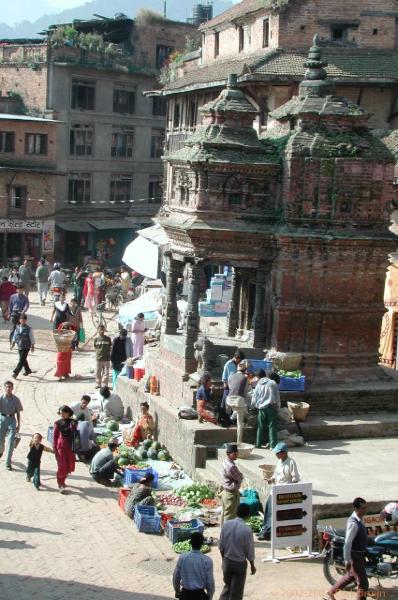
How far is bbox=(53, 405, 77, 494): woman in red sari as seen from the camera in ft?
57.4

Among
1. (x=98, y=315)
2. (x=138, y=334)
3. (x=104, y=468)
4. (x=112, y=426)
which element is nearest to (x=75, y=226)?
(x=98, y=315)

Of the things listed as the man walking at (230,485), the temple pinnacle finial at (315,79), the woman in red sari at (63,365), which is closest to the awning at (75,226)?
the woman in red sari at (63,365)

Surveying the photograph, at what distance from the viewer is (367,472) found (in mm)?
17422

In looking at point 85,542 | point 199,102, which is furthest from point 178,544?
point 199,102

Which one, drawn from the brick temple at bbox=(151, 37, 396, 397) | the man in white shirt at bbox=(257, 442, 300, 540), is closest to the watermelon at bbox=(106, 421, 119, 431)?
the brick temple at bbox=(151, 37, 396, 397)

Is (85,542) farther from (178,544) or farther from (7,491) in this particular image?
(7,491)

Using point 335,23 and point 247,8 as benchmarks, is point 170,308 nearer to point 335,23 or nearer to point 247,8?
point 335,23

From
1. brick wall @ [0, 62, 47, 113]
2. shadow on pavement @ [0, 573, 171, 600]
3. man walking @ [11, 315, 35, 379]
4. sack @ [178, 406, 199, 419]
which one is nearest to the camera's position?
shadow on pavement @ [0, 573, 171, 600]

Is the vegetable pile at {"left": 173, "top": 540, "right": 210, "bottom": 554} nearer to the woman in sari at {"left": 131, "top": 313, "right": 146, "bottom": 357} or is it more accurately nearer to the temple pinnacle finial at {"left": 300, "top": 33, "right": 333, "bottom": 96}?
the temple pinnacle finial at {"left": 300, "top": 33, "right": 333, "bottom": 96}

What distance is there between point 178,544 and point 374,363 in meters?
7.33

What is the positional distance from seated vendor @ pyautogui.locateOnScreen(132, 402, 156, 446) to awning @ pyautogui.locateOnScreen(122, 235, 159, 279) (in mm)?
14428

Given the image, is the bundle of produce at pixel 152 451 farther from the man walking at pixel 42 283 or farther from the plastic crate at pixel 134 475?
the man walking at pixel 42 283

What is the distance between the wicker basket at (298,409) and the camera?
19.1 m

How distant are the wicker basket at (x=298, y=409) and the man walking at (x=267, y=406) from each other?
31.3 inches
